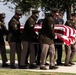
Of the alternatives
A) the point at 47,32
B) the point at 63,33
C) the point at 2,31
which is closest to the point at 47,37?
the point at 47,32

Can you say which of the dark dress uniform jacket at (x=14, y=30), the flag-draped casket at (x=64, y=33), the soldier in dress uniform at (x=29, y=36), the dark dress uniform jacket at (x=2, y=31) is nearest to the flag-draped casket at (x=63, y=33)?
the flag-draped casket at (x=64, y=33)

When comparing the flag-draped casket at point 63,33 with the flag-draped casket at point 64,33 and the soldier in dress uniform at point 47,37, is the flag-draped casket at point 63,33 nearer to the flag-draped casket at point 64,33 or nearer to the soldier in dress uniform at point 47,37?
the flag-draped casket at point 64,33

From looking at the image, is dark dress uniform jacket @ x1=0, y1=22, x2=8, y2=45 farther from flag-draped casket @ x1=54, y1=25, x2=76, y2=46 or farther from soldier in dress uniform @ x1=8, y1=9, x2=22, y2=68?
flag-draped casket @ x1=54, y1=25, x2=76, y2=46

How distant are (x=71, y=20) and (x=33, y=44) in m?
1.56

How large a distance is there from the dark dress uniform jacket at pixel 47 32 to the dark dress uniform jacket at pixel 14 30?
824 mm

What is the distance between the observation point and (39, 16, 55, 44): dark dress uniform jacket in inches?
448

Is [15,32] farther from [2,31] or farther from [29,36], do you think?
[2,31]

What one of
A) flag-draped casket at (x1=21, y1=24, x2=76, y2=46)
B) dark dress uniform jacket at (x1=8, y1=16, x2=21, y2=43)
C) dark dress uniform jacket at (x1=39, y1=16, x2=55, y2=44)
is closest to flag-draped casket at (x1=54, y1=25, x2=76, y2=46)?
flag-draped casket at (x1=21, y1=24, x2=76, y2=46)

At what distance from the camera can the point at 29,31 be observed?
11805mm

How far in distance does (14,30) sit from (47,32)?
1.08 m

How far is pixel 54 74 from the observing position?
34.3 feet

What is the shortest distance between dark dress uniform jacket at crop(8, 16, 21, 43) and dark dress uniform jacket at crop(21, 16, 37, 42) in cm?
23

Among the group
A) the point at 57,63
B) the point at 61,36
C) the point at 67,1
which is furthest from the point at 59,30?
the point at 67,1

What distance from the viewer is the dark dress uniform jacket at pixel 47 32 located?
1138 cm
